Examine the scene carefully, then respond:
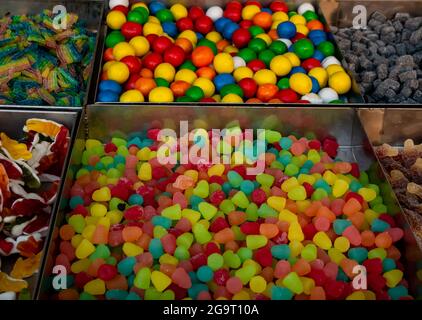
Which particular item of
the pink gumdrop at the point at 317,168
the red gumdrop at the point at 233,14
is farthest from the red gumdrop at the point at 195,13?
the pink gumdrop at the point at 317,168

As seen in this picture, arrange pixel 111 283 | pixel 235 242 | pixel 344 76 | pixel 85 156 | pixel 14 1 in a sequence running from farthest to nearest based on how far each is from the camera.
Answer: pixel 14 1, pixel 344 76, pixel 85 156, pixel 235 242, pixel 111 283

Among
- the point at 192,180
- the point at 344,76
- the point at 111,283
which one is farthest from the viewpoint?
the point at 344,76

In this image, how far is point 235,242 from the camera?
1.63m

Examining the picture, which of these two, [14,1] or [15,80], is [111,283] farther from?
[14,1]

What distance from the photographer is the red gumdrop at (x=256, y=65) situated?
2369 mm

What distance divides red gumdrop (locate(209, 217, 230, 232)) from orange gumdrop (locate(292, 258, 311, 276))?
0.23 meters

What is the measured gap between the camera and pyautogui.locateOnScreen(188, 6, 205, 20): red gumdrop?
268 centimetres

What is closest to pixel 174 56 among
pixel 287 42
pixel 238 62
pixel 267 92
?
pixel 238 62

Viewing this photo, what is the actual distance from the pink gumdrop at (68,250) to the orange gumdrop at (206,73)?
0.97 meters

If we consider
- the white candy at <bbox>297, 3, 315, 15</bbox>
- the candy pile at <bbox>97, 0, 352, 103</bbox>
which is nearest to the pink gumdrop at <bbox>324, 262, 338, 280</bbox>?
the candy pile at <bbox>97, 0, 352, 103</bbox>

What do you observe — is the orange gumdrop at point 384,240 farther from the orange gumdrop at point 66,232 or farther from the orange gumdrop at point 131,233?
the orange gumdrop at point 66,232

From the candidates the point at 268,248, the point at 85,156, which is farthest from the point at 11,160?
the point at 268,248
